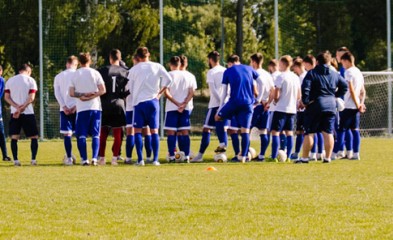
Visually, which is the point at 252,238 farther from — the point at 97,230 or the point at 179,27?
the point at 179,27

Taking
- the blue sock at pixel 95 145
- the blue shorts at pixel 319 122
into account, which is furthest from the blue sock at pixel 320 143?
the blue sock at pixel 95 145

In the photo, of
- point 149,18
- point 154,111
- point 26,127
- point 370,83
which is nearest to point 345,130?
point 154,111

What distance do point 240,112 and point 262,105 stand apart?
134cm

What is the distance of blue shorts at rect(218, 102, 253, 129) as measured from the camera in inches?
687

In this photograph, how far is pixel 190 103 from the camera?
18.2 m

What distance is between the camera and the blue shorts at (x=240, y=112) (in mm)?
17438

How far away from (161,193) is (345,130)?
312 inches

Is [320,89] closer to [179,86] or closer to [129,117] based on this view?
[179,86]

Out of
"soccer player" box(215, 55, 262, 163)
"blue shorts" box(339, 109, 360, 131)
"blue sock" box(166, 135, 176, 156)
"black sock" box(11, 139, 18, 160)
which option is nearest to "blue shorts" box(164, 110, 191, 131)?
"blue sock" box(166, 135, 176, 156)

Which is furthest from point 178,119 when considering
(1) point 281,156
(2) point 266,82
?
(1) point 281,156

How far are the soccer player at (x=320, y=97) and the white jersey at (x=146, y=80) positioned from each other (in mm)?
2454

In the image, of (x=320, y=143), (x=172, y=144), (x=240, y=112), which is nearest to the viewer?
(x=240, y=112)

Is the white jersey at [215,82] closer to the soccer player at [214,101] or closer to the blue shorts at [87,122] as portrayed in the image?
the soccer player at [214,101]

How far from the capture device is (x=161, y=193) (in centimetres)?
1132
